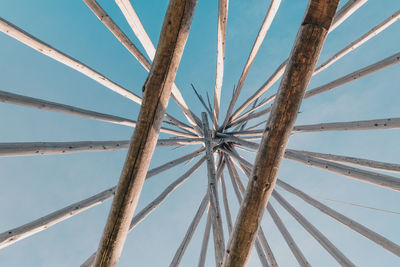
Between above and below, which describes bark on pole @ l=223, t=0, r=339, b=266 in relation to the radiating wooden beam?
below

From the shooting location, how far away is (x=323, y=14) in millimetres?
2582

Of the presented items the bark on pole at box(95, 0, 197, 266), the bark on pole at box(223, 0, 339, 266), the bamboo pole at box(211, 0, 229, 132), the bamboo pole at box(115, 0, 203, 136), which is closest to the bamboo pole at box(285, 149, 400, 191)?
the bamboo pole at box(211, 0, 229, 132)

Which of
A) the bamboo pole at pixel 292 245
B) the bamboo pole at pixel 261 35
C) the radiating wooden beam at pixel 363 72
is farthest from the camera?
the bamboo pole at pixel 292 245

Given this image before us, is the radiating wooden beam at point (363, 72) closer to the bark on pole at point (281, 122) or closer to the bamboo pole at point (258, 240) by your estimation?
the bamboo pole at point (258, 240)

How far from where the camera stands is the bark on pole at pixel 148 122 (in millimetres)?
2926

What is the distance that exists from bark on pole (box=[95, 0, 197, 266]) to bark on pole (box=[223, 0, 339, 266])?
115 centimetres

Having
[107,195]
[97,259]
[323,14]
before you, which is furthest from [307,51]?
[107,195]

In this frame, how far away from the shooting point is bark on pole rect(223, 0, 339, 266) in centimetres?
261

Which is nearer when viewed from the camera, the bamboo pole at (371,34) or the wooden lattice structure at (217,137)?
the wooden lattice structure at (217,137)

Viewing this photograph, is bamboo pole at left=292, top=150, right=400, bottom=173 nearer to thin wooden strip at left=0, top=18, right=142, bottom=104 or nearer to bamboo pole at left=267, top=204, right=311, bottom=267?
bamboo pole at left=267, top=204, right=311, bottom=267

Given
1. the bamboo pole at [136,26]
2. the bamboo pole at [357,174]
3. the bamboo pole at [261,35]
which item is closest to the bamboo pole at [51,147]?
the bamboo pole at [136,26]

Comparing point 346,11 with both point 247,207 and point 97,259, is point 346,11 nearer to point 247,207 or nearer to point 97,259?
point 247,207

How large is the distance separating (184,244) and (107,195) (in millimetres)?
2572

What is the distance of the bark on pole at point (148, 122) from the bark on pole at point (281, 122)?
1148 millimetres
